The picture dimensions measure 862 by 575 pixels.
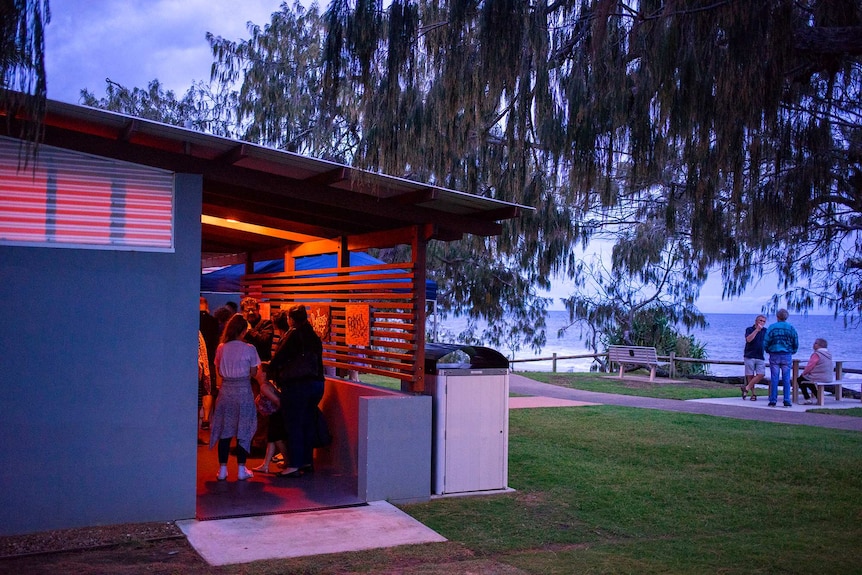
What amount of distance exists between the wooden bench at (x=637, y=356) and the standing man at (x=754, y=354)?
373 centimetres

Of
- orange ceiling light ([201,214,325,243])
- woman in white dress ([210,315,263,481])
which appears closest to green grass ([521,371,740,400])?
orange ceiling light ([201,214,325,243])

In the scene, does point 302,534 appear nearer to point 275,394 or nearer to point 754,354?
point 275,394

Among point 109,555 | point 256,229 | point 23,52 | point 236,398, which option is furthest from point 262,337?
point 23,52

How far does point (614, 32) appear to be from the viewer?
7.35 metres

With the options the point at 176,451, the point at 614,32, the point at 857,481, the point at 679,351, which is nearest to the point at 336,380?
the point at 176,451

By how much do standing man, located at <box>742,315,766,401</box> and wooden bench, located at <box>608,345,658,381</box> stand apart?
3.73 metres

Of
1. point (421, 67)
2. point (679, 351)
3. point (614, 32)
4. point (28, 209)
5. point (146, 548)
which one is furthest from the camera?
point (679, 351)

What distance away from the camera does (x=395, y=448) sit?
727cm

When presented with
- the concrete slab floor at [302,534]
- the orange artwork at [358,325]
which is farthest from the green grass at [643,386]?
the concrete slab floor at [302,534]

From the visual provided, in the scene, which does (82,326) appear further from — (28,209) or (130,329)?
(28,209)

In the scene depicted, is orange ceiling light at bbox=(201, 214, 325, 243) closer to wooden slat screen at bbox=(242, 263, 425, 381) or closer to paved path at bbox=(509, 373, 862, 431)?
wooden slat screen at bbox=(242, 263, 425, 381)

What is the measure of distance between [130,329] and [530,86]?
4.17m

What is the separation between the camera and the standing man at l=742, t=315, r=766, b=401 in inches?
587

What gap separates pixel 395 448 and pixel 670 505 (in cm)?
256
